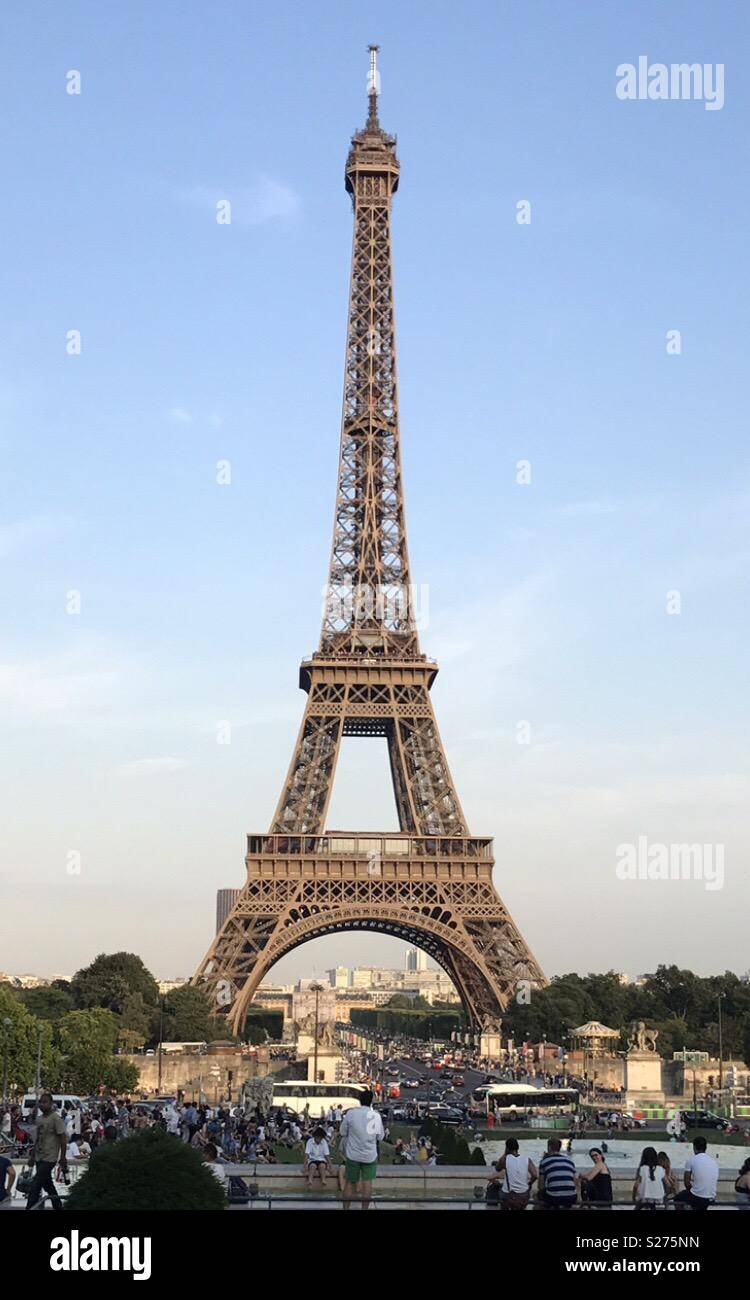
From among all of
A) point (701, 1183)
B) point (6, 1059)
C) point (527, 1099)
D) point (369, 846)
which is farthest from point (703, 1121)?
point (701, 1183)

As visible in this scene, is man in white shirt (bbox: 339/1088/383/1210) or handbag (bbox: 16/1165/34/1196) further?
handbag (bbox: 16/1165/34/1196)

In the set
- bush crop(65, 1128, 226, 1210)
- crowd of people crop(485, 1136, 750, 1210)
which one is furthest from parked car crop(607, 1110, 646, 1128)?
bush crop(65, 1128, 226, 1210)

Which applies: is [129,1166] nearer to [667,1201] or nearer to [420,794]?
[667,1201]

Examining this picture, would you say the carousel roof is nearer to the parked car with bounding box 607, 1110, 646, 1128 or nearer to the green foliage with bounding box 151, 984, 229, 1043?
the green foliage with bounding box 151, 984, 229, 1043

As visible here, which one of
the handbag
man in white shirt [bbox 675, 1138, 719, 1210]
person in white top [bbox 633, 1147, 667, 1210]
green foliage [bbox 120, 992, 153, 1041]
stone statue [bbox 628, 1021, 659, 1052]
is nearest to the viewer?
man in white shirt [bbox 675, 1138, 719, 1210]

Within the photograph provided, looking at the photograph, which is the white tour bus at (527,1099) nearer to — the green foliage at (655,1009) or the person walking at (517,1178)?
the green foliage at (655,1009)

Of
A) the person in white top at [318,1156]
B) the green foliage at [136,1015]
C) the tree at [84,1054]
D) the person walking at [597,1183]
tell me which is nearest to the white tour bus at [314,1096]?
the tree at [84,1054]
